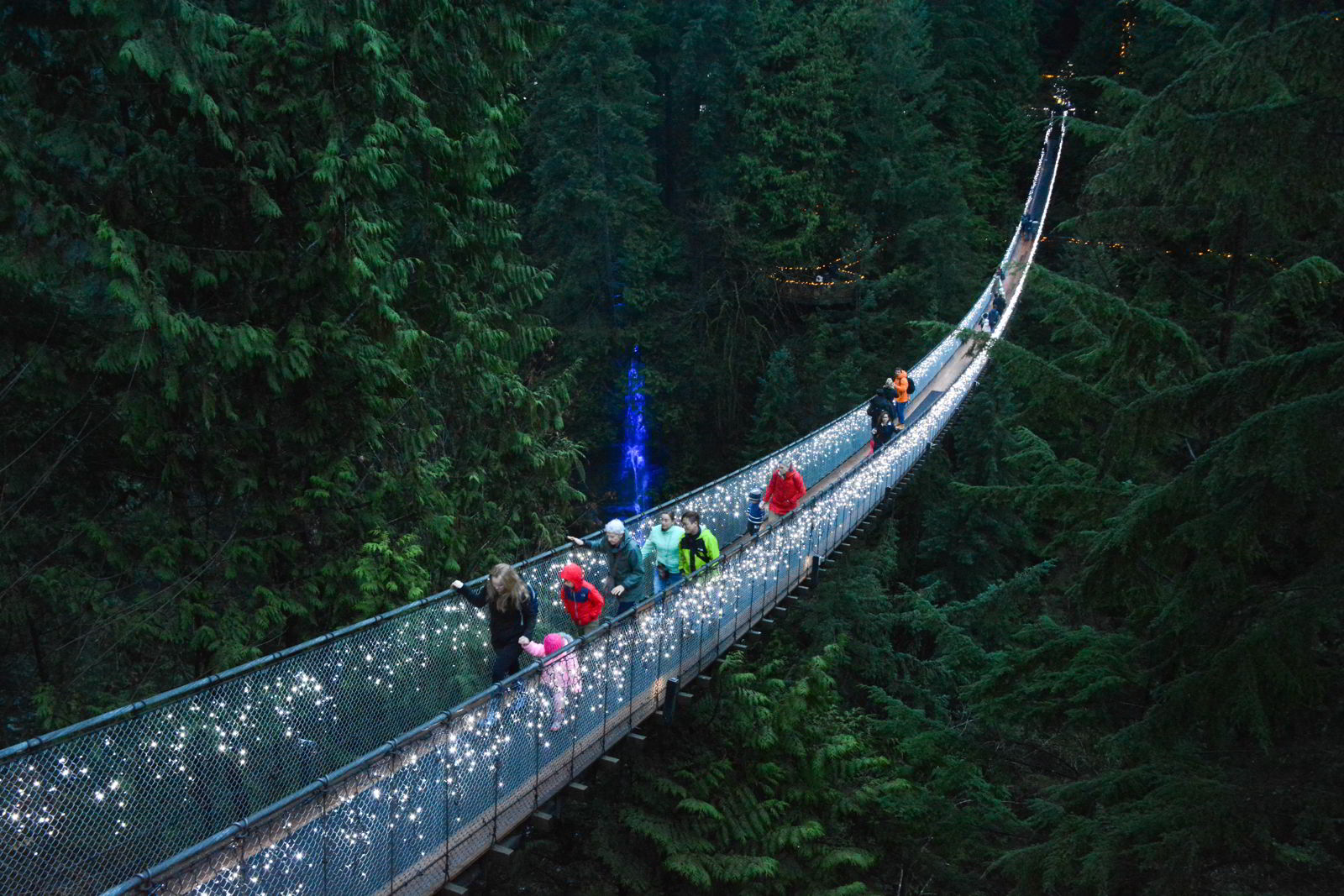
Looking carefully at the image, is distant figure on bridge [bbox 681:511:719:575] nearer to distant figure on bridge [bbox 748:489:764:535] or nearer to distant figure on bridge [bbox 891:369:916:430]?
distant figure on bridge [bbox 748:489:764:535]

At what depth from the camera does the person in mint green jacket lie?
269 inches

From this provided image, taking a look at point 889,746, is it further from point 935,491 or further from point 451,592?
point 935,491

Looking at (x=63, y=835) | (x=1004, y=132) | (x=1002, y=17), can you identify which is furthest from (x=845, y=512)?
(x=1002, y=17)

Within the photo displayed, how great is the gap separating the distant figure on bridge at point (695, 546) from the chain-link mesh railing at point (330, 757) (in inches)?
6.8

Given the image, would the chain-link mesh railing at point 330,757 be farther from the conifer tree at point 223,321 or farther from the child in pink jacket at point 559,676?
the conifer tree at point 223,321

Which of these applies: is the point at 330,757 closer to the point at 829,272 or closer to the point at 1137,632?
the point at 1137,632

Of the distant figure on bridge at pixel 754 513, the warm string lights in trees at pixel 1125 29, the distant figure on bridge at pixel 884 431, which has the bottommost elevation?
the distant figure on bridge at pixel 754 513

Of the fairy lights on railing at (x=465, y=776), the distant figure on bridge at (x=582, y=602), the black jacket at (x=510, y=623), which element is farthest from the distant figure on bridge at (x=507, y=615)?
the distant figure on bridge at (x=582, y=602)

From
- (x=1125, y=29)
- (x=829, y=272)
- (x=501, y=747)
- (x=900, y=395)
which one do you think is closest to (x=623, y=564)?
(x=501, y=747)

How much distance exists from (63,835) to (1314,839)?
5.77m

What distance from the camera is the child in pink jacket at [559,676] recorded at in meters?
5.19

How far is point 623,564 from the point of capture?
6414 millimetres

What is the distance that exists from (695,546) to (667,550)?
232mm

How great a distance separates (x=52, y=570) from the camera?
605cm
